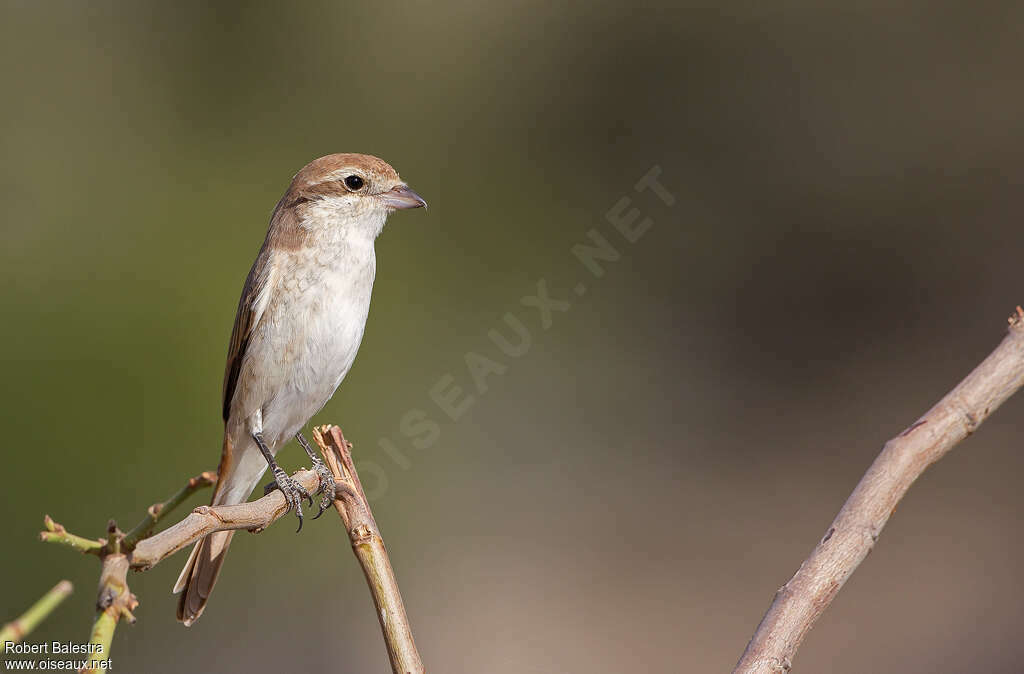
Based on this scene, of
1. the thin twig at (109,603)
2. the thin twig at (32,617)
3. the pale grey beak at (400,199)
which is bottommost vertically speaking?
the thin twig at (32,617)

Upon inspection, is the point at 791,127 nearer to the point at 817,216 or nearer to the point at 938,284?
the point at 817,216

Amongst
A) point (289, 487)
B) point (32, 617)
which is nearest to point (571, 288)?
point (289, 487)

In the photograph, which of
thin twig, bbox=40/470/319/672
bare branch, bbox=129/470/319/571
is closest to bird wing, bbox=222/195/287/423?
bare branch, bbox=129/470/319/571

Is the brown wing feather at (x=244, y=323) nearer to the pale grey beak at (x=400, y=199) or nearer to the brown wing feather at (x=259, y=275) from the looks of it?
the brown wing feather at (x=259, y=275)

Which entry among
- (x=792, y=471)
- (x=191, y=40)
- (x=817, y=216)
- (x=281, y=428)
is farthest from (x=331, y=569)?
(x=817, y=216)

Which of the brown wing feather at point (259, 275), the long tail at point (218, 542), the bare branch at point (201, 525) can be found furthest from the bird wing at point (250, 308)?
the bare branch at point (201, 525)

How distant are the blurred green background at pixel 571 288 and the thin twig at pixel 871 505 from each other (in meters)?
4.17

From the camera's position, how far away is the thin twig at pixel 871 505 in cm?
179

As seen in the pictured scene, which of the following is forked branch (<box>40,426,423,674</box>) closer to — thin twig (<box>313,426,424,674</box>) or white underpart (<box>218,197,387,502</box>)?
thin twig (<box>313,426,424,674</box>)

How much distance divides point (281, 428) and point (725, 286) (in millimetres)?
5583

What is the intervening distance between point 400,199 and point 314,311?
55 centimetres

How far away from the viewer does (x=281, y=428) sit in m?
3.89

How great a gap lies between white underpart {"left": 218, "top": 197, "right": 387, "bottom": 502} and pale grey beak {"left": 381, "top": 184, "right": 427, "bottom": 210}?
0.06 metres

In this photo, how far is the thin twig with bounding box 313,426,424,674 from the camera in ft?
6.34
